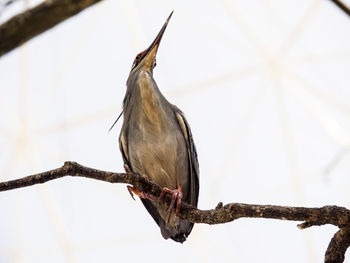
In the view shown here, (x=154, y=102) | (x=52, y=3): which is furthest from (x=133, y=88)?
(x=52, y=3)

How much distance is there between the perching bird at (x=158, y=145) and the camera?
14.4 ft

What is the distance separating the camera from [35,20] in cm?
200

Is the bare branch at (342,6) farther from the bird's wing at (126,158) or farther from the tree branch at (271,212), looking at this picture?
the bird's wing at (126,158)

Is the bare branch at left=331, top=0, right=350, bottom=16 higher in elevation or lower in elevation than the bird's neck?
lower

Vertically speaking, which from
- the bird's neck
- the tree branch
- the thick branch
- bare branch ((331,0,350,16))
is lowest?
the tree branch

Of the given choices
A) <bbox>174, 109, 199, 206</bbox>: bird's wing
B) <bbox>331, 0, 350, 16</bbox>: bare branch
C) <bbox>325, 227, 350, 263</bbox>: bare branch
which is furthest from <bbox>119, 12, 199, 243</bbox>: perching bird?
<bbox>331, 0, 350, 16</bbox>: bare branch

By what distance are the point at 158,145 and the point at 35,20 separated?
2.48 m

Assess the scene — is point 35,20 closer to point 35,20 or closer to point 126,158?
point 35,20

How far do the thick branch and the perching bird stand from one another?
7.34 feet

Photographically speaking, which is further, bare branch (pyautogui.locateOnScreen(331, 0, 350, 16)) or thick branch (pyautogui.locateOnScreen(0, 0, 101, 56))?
bare branch (pyautogui.locateOnScreen(331, 0, 350, 16))

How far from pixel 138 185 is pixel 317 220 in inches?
47.0

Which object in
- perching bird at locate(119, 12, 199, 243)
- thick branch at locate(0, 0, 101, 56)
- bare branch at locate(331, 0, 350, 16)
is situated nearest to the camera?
thick branch at locate(0, 0, 101, 56)

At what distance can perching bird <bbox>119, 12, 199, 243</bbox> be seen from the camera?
4.39 meters

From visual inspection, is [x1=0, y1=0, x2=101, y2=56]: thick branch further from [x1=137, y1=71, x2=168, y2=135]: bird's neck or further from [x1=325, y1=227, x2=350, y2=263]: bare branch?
[x1=137, y1=71, x2=168, y2=135]: bird's neck
